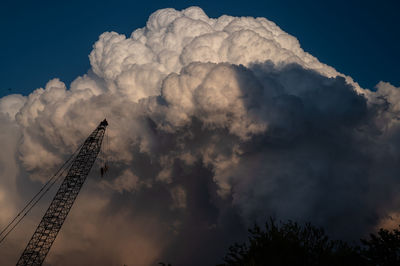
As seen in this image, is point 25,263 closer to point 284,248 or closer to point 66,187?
point 66,187

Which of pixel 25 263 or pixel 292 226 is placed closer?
pixel 292 226

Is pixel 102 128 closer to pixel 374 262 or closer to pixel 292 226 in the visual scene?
pixel 292 226

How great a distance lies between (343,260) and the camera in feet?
208

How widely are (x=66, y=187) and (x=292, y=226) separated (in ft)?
233

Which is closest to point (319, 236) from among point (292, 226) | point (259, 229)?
point (292, 226)

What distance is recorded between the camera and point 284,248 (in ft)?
218

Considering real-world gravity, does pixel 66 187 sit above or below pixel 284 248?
above

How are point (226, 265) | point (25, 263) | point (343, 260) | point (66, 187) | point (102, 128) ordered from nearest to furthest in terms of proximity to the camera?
point (343, 260) < point (226, 265) < point (25, 263) < point (66, 187) < point (102, 128)

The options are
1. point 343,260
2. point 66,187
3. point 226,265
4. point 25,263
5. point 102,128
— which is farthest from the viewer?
point 102,128

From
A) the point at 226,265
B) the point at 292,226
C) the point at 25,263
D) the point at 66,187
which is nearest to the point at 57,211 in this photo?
the point at 66,187

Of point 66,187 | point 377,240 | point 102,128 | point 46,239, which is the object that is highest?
point 102,128

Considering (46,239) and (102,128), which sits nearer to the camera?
(46,239)

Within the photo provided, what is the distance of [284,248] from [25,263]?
2996 inches

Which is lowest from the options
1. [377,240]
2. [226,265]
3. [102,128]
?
[226,265]
